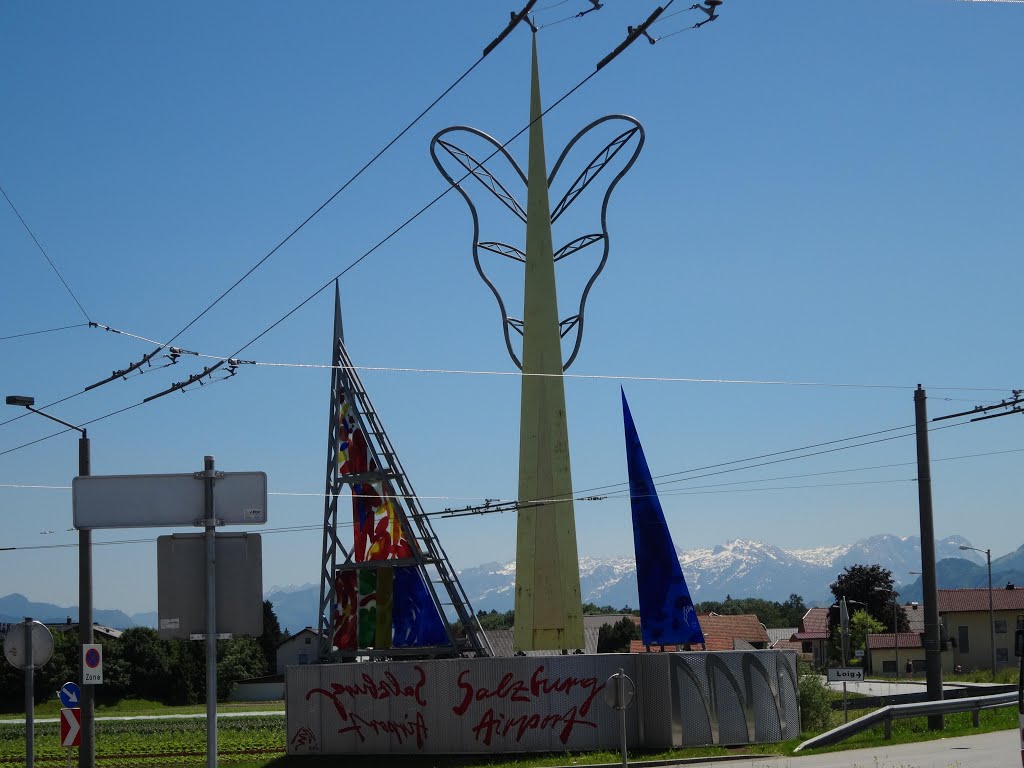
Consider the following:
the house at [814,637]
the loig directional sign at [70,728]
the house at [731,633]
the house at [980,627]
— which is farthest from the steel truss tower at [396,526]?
the house at [814,637]

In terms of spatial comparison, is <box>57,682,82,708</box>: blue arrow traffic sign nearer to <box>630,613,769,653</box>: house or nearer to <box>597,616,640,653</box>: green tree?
<box>630,613,769,653</box>: house

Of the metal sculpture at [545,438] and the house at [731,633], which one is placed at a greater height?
the metal sculpture at [545,438]

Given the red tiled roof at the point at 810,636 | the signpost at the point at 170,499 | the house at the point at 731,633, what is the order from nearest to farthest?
the signpost at the point at 170,499 → the house at the point at 731,633 → the red tiled roof at the point at 810,636

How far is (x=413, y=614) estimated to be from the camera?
35.3m

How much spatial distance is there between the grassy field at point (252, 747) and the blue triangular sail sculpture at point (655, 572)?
3.59 m

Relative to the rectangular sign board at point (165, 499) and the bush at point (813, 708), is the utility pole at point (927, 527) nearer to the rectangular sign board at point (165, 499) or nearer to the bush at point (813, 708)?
the bush at point (813, 708)

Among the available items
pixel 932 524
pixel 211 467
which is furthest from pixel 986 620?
pixel 211 467

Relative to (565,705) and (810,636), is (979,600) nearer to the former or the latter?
(810,636)

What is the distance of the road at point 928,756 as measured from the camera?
73.0 feet

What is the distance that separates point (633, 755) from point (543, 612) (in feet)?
13.5

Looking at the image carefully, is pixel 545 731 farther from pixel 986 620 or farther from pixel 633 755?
pixel 986 620

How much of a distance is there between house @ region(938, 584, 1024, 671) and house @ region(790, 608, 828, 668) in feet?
80.6

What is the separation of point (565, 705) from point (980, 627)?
68.9 meters

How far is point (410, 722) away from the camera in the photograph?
31484mm
